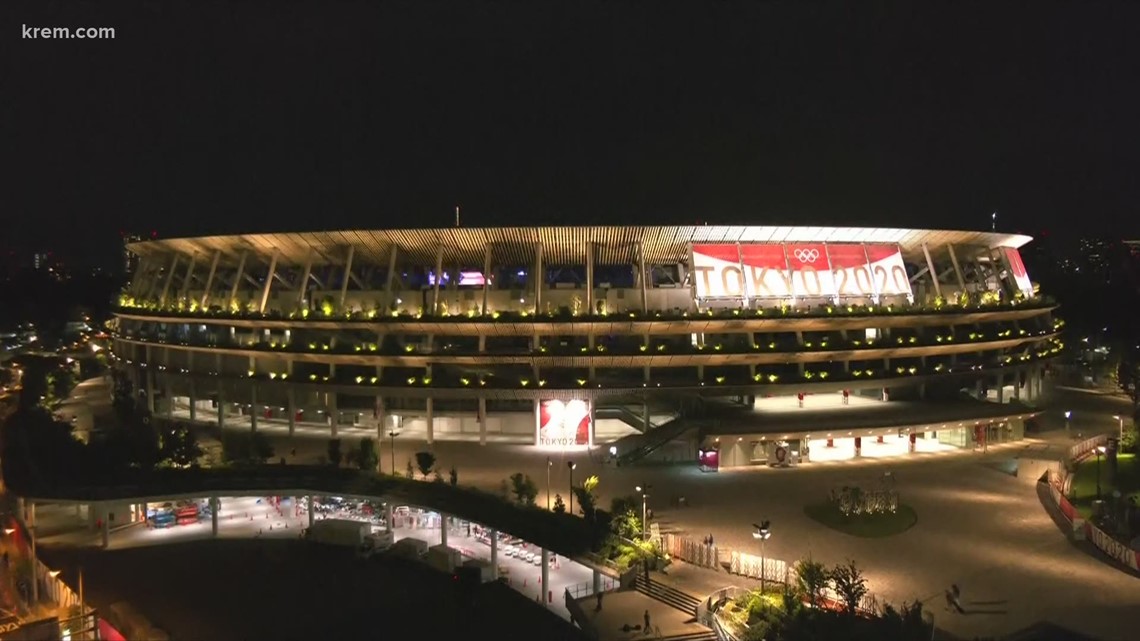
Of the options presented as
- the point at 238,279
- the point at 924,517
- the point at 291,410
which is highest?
the point at 238,279

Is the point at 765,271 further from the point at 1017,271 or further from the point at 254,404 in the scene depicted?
Result: the point at 254,404

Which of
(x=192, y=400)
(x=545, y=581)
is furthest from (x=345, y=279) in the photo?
(x=545, y=581)

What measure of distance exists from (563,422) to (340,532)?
17.6m

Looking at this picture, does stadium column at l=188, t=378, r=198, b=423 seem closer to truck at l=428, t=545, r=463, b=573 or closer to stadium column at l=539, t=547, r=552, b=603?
truck at l=428, t=545, r=463, b=573

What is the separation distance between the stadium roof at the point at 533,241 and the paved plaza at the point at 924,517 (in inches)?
536

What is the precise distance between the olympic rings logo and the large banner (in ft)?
62.3

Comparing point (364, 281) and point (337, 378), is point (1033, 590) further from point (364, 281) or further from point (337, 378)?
point (364, 281)

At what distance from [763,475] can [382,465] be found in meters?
22.3

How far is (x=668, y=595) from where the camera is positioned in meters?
26.0

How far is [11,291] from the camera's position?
522 feet

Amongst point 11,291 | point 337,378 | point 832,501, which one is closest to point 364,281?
point 337,378

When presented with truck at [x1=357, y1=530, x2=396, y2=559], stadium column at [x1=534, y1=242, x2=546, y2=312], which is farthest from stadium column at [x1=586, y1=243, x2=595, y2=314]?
truck at [x1=357, y1=530, x2=396, y2=559]

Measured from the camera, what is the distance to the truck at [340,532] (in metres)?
34.2

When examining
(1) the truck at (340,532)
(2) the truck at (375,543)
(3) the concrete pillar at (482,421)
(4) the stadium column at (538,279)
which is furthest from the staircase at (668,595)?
(4) the stadium column at (538,279)
